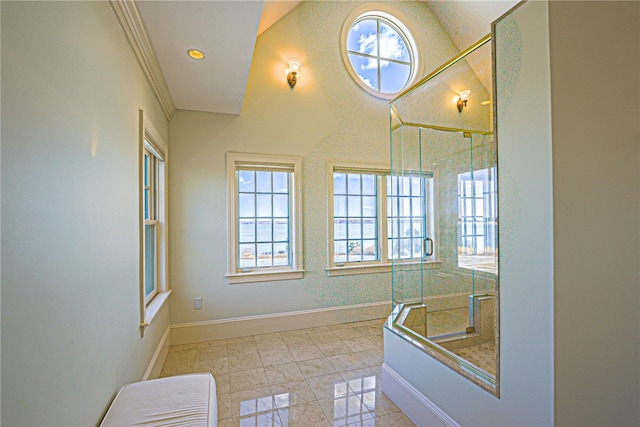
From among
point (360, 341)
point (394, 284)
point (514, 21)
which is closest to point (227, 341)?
point (360, 341)

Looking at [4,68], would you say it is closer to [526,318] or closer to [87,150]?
[87,150]

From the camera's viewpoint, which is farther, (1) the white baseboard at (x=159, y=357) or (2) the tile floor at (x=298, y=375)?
(1) the white baseboard at (x=159, y=357)

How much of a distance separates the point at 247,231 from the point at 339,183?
1297 mm

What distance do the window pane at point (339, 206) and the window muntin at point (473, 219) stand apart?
4.90 feet

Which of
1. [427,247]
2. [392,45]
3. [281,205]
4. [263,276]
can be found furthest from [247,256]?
[392,45]

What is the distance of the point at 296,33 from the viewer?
3.64 metres

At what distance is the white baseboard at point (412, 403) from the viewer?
5.66ft

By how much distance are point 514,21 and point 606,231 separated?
953 mm

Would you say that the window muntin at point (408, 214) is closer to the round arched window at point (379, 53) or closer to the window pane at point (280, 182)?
the window pane at point (280, 182)

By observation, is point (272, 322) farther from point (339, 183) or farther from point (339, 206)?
point (339, 183)

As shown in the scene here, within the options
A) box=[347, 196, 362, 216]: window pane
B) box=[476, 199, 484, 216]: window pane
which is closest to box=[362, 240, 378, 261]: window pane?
box=[347, 196, 362, 216]: window pane

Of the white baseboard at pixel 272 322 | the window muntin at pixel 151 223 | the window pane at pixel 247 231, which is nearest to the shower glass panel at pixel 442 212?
the white baseboard at pixel 272 322

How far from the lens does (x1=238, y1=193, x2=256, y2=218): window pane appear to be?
11.5 feet

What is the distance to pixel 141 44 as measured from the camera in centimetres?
195
